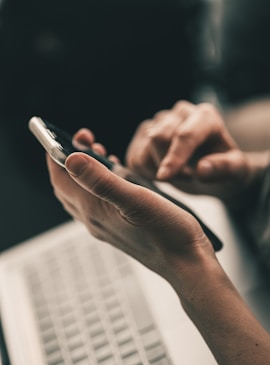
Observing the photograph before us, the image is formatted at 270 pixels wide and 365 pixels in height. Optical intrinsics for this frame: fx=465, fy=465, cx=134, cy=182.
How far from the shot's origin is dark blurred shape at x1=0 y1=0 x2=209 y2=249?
798mm

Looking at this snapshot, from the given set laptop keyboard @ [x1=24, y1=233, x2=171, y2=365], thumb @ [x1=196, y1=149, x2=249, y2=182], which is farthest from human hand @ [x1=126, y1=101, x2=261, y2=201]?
laptop keyboard @ [x1=24, y1=233, x2=171, y2=365]

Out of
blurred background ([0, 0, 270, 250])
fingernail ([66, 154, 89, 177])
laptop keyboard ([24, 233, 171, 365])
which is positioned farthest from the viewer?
blurred background ([0, 0, 270, 250])

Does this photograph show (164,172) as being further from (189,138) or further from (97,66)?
(97,66)

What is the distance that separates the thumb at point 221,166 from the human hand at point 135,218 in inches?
6.7

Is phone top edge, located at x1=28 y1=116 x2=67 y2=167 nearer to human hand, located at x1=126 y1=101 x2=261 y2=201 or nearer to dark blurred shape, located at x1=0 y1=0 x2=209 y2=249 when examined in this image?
human hand, located at x1=126 y1=101 x2=261 y2=201

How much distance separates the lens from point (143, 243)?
0.43 m

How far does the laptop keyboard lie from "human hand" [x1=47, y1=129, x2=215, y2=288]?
0.30ft

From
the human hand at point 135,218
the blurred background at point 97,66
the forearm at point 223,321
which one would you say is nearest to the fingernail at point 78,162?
the human hand at point 135,218

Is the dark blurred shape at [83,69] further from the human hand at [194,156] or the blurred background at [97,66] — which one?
the human hand at [194,156]

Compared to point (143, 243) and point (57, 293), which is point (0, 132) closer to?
point (57, 293)

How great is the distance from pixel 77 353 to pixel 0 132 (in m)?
0.49

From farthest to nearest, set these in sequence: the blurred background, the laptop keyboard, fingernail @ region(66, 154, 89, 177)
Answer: the blurred background, the laptop keyboard, fingernail @ region(66, 154, 89, 177)

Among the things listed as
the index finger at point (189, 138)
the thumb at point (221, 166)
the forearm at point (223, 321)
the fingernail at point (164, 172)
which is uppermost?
the index finger at point (189, 138)

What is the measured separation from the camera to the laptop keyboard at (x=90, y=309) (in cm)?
50
